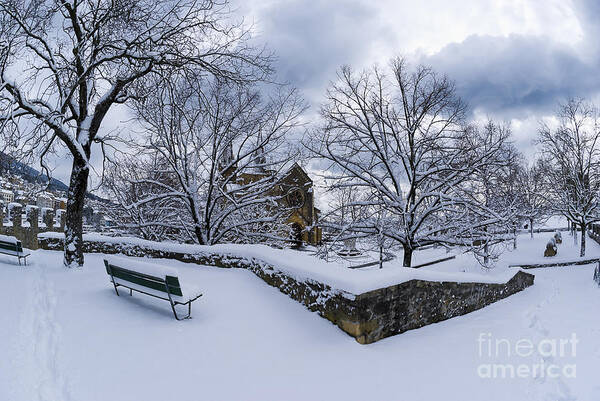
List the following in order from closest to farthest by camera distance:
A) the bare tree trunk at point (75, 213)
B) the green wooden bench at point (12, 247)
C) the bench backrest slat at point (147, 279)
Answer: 1. the bench backrest slat at point (147, 279)
2. the bare tree trunk at point (75, 213)
3. the green wooden bench at point (12, 247)

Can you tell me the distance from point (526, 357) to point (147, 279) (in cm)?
626

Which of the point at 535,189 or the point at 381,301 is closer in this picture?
the point at 381,301

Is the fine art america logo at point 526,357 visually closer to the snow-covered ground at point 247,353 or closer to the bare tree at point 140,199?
the snow-covered ground at point 247,353

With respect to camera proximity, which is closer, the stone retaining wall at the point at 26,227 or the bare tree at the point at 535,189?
the stone retaining wall at the point at 26,227

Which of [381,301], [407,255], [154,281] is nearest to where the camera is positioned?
[381,301]

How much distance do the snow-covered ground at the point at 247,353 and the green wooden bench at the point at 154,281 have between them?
34cm

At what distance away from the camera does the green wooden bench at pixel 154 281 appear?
560 cm

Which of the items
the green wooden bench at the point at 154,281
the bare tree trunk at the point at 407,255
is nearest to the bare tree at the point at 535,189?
the bare tree trunk at the point at 407,255

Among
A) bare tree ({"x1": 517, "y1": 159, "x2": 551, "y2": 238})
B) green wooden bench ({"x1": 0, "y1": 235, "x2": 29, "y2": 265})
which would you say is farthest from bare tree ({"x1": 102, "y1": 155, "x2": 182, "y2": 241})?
bare tree ({"x1": 517, "y1": 159, "x2": 551, "y2": 238})

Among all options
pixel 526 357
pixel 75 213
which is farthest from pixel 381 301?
pixel 75 213

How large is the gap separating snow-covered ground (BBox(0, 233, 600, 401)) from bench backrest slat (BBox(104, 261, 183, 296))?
466mm

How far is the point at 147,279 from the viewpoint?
239 inches

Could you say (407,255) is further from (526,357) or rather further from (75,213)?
(75,213)

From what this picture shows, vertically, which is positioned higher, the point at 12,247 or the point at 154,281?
the point at 12,247
